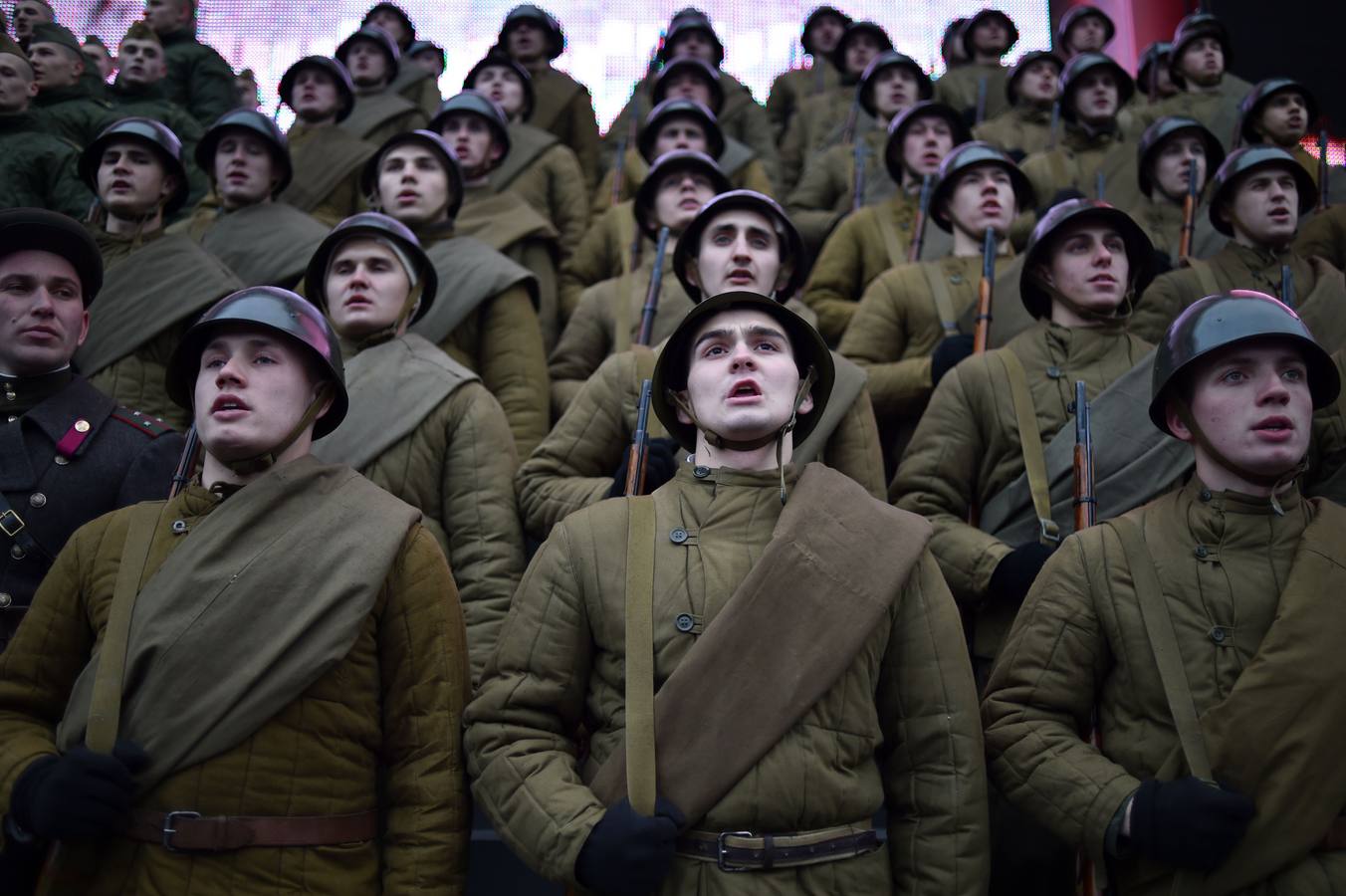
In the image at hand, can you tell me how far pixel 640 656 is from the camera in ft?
10.5

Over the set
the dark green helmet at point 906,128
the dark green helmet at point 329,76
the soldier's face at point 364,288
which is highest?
the dark green helmet at point 329,76

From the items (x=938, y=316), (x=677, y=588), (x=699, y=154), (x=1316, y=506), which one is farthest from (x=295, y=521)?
(x=699, y=154)

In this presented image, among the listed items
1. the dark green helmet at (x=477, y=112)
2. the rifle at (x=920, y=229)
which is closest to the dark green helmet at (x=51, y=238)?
the dark green helmet at (x=477, y=112)

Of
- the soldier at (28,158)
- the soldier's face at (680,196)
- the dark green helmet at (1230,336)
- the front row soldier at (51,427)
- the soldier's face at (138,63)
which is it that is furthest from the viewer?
the soldier's face at (138,63)

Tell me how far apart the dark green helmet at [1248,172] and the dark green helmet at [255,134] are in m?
5.74

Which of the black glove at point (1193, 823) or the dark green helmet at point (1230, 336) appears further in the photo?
the dark green helmet at point (1230, 336)

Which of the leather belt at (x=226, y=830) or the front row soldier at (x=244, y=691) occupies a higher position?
the front row soldier at (x=244, y=691)

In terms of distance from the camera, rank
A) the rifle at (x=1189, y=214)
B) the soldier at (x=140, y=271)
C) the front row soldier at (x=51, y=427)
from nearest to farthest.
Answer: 1. the front row soldier at (x=51, y=427)
2. the soldier at (x=140, y=271)
3. the rifle at (x=1189, y=214)

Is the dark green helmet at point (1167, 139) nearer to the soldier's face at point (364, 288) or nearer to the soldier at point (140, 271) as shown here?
the soldier's face at point (364, 288)

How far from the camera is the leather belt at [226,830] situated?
10.2ft

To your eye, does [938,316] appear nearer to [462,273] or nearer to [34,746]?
[462,273]

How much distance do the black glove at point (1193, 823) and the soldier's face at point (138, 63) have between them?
963cm

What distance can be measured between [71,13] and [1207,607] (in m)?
14.1

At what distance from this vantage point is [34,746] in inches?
128
